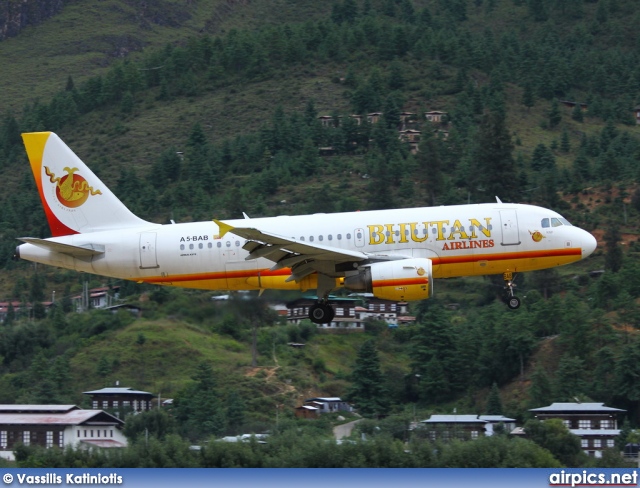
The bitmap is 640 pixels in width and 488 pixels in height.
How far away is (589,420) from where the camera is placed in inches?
3428

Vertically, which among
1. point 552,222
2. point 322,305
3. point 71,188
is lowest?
point 322,305

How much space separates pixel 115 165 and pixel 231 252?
135462mm

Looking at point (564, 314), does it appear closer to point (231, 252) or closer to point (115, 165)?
point (231, 252)

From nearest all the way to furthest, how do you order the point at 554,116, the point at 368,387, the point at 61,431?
the point at 61,431 → the point at 368,387 → the point at 554,116

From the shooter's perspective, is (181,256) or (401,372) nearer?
(181,256)

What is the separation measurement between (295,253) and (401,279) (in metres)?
4.46

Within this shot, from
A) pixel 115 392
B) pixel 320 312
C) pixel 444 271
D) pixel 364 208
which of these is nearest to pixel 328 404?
pixel 115 392

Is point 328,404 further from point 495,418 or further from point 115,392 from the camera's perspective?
point 115,392

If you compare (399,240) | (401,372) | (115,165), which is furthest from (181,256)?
(115,165)

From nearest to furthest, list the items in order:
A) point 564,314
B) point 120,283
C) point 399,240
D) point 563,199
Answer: point 399,240, point 564,314, point 120,283, point 563,199

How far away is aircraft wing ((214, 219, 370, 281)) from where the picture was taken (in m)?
47.2

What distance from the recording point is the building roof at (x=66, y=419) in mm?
83000

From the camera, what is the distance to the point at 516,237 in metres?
50.3

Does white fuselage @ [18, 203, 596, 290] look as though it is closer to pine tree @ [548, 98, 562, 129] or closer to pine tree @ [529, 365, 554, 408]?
pine tree @ [529, 365, 554, 408]
